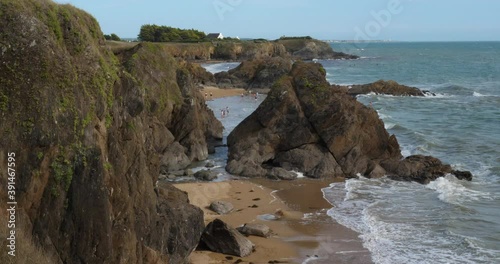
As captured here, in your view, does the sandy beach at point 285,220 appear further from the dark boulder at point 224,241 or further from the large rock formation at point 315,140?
the large rock formation at point 315,140

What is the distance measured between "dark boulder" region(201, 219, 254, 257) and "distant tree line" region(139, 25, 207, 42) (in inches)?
4374

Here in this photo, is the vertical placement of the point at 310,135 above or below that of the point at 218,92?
above

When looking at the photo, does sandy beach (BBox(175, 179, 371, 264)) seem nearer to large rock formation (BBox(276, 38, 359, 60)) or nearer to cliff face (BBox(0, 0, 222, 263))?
cliff face (BBox(0, 0, 222, 263))

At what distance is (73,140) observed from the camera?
1305 centimetres

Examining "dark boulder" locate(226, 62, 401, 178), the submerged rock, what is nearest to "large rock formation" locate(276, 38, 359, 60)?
"dark boulder" locate(226, 62, 401, 178)

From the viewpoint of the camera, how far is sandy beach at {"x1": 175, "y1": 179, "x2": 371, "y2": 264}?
20188 millimetres

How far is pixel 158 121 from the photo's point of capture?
34.3 meters

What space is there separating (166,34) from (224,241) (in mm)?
113397

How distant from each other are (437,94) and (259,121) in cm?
4768

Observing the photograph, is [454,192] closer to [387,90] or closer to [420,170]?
[420,170]

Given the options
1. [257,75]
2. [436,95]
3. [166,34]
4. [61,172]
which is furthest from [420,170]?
[166,34]

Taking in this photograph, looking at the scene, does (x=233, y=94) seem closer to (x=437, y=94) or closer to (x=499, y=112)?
(x=437, y=94)

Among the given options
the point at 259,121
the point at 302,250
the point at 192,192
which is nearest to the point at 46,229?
the point at 302,250

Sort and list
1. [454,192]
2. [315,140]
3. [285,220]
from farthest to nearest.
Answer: [315,140] → [454,192] → [285,220]
